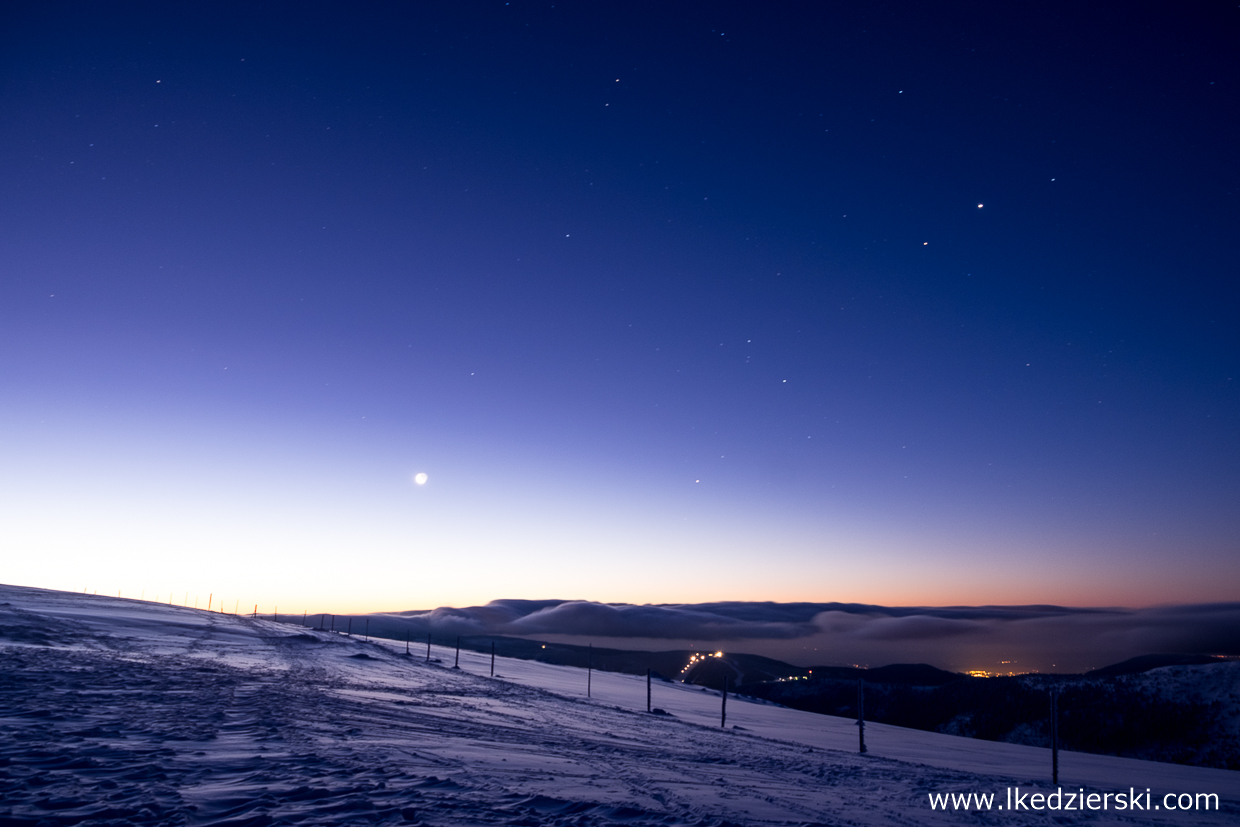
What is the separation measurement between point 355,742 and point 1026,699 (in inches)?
4026

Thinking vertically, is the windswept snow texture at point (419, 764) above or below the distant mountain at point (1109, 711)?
above

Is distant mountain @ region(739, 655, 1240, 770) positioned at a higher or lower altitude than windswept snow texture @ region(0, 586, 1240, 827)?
lower

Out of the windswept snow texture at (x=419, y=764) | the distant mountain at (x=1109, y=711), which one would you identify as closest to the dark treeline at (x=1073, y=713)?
the distant mountain at (x=1109, y=711)

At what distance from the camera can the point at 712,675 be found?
19062 centimetres

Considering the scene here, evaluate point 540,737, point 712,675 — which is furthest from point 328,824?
point 712,675

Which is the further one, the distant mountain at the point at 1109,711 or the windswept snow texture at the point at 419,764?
the distant mountain at the point at 1109,711

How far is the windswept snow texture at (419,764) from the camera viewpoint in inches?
277

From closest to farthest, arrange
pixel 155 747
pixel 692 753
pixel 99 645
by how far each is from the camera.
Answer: pixel 155 747 < pixel 692 753 < pixel 99 645

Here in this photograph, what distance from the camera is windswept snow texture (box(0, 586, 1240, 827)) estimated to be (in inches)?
277

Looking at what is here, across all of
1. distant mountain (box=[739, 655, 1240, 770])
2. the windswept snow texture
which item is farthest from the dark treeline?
the windswept snow texture

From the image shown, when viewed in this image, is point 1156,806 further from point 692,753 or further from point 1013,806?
point 692,753

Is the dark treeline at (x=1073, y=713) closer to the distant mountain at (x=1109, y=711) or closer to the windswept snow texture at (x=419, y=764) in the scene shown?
the distant mountain at (x=1109, y=711)

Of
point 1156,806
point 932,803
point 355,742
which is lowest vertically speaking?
point 1156,806

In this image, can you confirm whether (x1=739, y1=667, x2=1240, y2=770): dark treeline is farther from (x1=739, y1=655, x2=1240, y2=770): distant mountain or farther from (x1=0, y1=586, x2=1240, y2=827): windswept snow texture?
(x1=0, y1=586, x2=1240, y2=827): windswept snow texture
